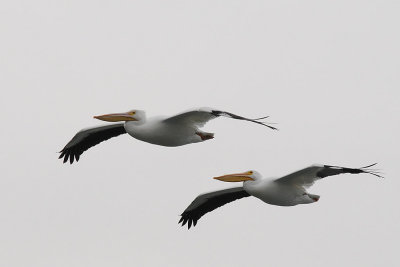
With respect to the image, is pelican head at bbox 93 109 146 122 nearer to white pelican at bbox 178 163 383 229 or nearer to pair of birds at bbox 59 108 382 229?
pair of birds at bbox 59 108 382 229

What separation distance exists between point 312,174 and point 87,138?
5394 mm

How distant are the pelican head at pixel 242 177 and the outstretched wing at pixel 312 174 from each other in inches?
27.5

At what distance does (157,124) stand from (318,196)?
323 cm

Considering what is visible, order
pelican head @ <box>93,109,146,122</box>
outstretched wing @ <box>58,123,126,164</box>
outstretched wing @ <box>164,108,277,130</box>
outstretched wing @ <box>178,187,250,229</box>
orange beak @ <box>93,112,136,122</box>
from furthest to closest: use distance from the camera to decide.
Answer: outstretched wing @ <box>58,123,126,164</box> < outstretched wing @ <box>178,187,250,229</box> < orange beak @ <box>93,112,136,122</box> < pelican head @ <box>93,109,146,122</box> < outstretched wing @ <box>164,108,277,130</box>

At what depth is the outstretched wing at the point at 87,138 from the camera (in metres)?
21.4

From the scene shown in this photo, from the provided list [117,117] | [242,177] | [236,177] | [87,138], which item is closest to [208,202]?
[236,177]

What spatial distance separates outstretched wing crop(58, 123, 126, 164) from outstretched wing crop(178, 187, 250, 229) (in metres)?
2.16

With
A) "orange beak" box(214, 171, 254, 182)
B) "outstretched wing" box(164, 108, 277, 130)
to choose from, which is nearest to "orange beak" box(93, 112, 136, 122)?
"outstretched wing" box(164, 108, 277, 130)

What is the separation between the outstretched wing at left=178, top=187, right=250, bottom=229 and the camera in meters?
21.1

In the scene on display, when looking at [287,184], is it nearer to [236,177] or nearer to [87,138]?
[236,177]

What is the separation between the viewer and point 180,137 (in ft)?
61.8

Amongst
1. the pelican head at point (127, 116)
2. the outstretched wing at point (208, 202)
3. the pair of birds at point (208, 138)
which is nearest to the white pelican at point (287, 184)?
the pair of birds at point (208, 138)

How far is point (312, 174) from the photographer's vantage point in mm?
18609

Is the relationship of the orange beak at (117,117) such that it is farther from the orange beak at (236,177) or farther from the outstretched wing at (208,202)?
the outstretched wing at (208,202)
